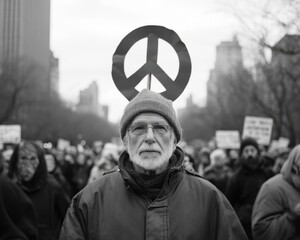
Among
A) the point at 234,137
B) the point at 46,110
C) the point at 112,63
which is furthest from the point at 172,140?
the point at 46,110

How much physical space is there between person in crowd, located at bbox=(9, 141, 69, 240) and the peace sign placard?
2.68 m

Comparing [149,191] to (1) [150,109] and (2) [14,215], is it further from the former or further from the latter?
(2) [14,215]

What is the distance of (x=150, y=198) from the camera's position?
3.51 m

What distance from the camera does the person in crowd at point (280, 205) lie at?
5.25 meters

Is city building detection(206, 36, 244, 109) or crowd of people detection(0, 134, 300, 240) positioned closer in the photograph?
crowd of people detection(0, 134, 300, 240)

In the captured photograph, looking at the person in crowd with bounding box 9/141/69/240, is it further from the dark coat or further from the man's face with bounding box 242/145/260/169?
the man's face with bounding box 242/145/260/169

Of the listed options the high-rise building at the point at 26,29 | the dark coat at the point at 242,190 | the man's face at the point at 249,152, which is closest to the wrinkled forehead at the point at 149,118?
the dark coat at the point at 242,190

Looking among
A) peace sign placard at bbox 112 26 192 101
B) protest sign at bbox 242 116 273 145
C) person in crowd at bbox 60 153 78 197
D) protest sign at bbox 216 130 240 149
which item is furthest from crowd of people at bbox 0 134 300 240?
protest sign at bbox 216 130 240 149

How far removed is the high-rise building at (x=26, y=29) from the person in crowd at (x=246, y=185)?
5793cm

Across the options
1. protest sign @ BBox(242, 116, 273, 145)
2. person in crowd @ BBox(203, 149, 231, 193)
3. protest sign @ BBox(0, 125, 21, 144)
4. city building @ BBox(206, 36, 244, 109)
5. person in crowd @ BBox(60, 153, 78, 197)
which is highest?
city building @ BBox(206, 36, 244, 109)

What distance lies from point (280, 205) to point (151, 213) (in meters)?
2.32

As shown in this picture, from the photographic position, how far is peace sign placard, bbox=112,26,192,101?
4.14m

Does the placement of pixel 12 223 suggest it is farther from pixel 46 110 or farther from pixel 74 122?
pixel 74 122

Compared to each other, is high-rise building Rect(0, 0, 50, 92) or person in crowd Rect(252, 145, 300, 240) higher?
high-rise building Rect(0, 0, 50, 92)
